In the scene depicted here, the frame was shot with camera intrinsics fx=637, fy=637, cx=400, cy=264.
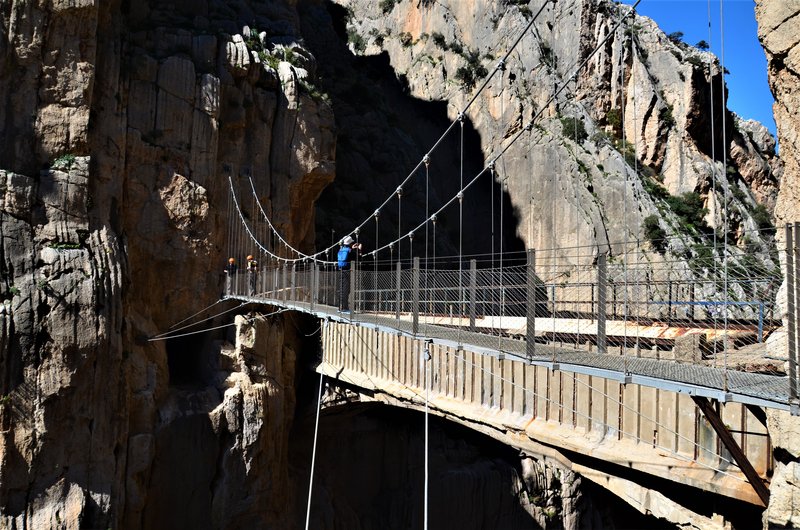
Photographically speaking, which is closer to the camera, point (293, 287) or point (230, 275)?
point (293, 287)

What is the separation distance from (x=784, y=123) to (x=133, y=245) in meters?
9.69

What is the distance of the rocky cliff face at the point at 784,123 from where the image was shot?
3.68 meters

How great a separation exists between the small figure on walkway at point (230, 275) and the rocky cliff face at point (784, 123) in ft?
30.1

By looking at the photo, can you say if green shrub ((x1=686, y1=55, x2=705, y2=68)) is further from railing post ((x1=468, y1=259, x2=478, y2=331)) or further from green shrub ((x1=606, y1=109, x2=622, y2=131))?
railing post ((x1=468, y1=259, x2=478, y2=331))

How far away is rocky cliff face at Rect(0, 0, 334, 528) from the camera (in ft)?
30.3

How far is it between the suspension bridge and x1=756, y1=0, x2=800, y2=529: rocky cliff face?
1.07ft

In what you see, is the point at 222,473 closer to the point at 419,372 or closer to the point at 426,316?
the point at 419,372

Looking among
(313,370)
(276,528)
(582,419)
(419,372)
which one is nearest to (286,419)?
(313,370)

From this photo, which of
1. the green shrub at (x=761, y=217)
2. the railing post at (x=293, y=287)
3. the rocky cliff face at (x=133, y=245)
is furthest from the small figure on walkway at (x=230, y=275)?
the green shrub at (x=761, y=217)

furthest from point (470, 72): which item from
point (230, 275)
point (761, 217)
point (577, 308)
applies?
point (577, 308)

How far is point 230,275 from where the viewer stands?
11.6m

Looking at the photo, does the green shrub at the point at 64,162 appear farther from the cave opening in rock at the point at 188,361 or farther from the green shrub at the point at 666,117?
the green shrub at the point at 666,117

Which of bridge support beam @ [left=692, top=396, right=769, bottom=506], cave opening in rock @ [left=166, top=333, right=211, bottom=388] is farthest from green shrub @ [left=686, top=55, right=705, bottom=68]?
bridge support beam @ [left=692, top=396, right=769, bottom=506]

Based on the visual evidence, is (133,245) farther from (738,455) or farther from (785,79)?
(785,79)
